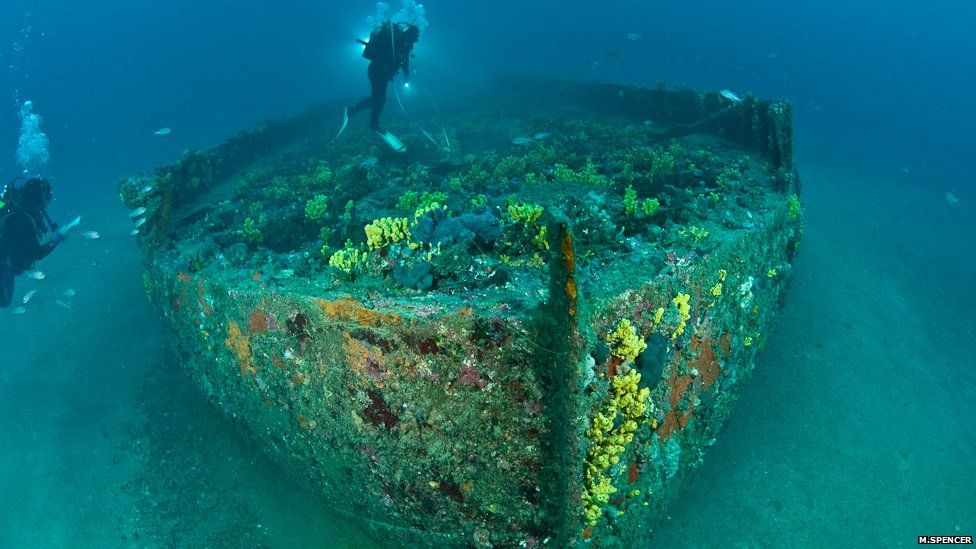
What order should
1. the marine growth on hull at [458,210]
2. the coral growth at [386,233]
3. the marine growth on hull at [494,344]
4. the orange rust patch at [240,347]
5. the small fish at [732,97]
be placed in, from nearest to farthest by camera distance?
the marine growth on hull at [494,344] < the marine growth on hull at [458,210] < the coral growth at [386,233] < the orange rust patch at [240,347] < the small fish at [732,97]

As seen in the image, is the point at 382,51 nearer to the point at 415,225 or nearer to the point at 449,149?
the point at 449,149

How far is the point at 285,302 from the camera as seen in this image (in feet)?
13.1

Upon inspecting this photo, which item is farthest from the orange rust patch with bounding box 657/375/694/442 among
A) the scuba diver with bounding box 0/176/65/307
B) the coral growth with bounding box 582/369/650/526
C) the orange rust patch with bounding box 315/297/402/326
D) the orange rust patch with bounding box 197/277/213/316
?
the scuba diver with bounding box 0/176/65/307

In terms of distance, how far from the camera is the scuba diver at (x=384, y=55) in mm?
11680

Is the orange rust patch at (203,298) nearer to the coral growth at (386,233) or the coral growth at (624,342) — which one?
the coral growth at (386,233)

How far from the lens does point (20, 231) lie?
10.2m

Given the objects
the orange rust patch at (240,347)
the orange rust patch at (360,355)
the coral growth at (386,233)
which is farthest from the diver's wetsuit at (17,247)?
the orange rust patch at (360,355)

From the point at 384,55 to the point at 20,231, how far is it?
8.85 m

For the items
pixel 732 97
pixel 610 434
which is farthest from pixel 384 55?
pixel 610 434

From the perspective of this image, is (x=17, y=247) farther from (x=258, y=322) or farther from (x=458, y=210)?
(x=458, y=210)

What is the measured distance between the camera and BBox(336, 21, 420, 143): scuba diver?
11680 millimetres

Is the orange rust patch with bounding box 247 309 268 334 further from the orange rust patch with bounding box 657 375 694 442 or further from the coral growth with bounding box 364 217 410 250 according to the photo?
the orange rust patch with bounding box 657 375 694 442

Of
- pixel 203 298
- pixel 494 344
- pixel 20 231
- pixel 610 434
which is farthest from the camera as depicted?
pixel 20 231

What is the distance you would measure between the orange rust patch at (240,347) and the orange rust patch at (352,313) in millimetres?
1345
